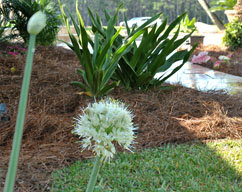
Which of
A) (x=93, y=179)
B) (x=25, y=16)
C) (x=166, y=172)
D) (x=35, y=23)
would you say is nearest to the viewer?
(x=35, y=23)

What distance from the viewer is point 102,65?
10.9ft

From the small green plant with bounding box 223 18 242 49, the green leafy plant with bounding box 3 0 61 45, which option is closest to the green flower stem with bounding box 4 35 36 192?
the green leafy plant with bounding box 3 0 61 45

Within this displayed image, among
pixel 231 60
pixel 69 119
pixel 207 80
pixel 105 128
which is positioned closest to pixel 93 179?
pixel 105 128

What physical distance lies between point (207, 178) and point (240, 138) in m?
0.97

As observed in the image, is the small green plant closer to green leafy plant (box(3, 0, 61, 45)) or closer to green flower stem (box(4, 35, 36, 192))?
green leafy plant (box(3, 0, 61, 45))

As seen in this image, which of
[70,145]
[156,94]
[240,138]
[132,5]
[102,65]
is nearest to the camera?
[70,145]

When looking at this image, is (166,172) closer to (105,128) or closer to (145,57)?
(105,128)

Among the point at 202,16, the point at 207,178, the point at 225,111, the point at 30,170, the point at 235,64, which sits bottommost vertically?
the point at 202,16

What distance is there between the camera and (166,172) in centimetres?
221

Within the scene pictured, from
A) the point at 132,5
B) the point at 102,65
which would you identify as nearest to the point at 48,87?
the point at 102,65

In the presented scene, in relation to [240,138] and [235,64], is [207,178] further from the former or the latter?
[235,64]

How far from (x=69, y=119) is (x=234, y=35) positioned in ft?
24.3

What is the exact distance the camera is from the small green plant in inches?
365

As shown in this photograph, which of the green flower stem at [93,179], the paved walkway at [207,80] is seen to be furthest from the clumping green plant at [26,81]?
the paved walkway at [207,80]
